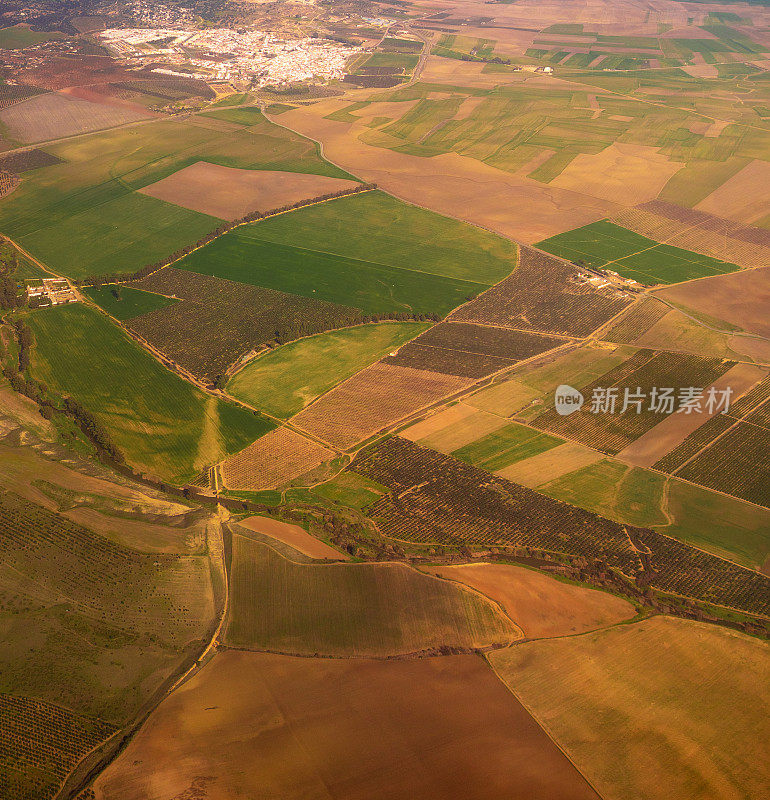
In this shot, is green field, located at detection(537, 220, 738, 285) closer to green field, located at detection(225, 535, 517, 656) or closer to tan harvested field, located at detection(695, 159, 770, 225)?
tan harvested field, located at detection(695, 159, 770, 225)

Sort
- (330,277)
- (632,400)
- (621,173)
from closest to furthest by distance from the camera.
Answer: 1. (632,400)
2. (330,277)
3. (621,173)

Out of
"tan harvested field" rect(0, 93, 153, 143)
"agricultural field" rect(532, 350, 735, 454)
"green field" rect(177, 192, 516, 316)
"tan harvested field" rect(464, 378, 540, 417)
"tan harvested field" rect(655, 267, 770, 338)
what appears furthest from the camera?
"tan harvested field" rect(0, 93, 153, 143)

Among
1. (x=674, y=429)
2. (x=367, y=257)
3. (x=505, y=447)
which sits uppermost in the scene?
(x=367, y=257)

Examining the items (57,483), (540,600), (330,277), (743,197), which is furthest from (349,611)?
(743,197)

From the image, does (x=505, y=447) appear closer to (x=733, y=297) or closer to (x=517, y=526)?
(x=517, y=526)

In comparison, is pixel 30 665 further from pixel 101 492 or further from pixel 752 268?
pixel 752 268

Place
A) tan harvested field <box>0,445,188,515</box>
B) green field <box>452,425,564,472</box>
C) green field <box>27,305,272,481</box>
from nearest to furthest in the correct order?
1. tan harvested field <box>0,445,188,515</box>
2. green field <box>452,425,564,472</box>
3. green field <box>27,305,272,481</box>

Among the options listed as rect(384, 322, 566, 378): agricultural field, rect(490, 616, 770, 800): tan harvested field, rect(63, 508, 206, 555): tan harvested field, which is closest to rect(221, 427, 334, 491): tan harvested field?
rect(63, 508, 206, 555): tan harvested field

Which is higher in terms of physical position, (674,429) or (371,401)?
(371,401)
